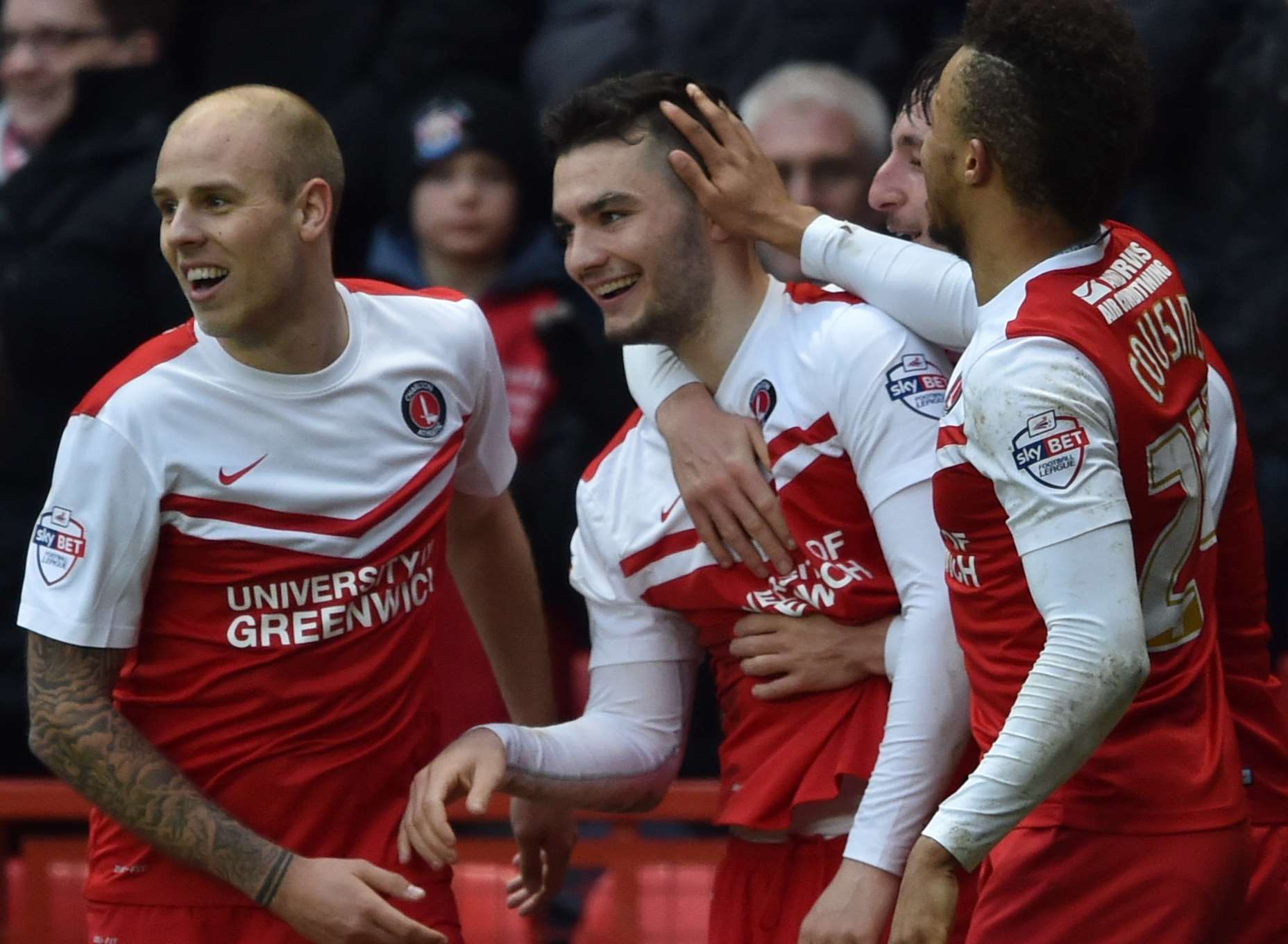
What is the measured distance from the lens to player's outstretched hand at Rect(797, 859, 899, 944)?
134 inches

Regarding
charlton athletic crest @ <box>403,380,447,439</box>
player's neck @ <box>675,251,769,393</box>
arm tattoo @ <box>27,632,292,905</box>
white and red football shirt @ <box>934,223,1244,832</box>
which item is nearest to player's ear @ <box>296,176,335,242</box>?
charlton athletic crest @ <box>403,380,447,439</box>

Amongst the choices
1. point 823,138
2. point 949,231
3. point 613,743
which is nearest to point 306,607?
point 613,743

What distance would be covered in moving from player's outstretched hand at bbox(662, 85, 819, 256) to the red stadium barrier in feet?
4.91

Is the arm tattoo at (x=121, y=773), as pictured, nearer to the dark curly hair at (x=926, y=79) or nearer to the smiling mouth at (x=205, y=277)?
the smiling mouth at (x=205, y=277)

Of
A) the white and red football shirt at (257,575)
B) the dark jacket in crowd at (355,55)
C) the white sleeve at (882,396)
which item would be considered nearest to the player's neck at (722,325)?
the white sleeve at (882,396)

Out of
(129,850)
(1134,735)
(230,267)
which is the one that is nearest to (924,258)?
(1134,735)

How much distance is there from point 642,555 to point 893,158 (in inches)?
32.6

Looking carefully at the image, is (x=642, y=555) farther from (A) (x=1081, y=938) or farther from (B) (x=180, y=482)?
(A) (x=1081, y=938)

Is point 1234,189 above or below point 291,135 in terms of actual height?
below

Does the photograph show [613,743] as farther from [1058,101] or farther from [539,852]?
[1058,101]

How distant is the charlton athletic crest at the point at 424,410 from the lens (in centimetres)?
385

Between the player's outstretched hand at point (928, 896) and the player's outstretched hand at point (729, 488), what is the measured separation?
2.99 ft

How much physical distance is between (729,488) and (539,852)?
0.91 m

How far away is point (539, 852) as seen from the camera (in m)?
4.19
